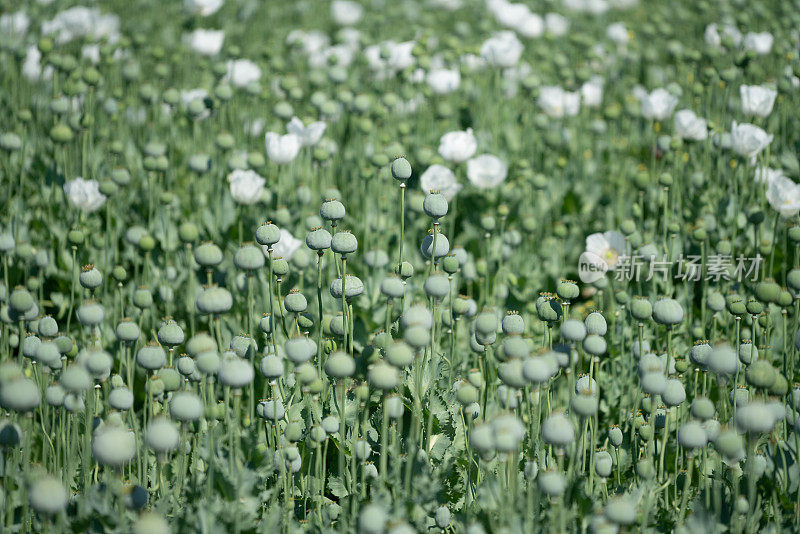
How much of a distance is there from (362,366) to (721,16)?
429 cm

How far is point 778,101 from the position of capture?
4121 millimetres

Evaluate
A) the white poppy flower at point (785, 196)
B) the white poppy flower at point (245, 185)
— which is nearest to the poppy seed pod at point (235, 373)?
the white poppy flower at point (245, 185)

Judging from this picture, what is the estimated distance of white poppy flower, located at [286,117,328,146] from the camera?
10.3 ft

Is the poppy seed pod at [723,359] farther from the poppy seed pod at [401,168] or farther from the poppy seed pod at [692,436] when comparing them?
the poppy seed pod at [401,168]

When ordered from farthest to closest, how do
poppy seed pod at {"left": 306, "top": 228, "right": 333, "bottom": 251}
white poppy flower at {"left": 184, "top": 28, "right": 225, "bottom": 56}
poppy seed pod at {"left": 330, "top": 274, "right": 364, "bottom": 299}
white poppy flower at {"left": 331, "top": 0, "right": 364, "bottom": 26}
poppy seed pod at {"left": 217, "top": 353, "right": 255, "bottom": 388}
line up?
1. white poppy flower at {"left": 331, "top": 0, "right": 364, "bottom": 26}
2. white poppy flower at {"left": 184, "top": 28, "right": 225, "bottom": 56}
3. poppy seed pod at {"left": 330, "top": 274, "right": 364, "bottom": 299}
4. poppy seed pod at {"left": 306, "top": 228, "right": 333, "bottom": 251}
5. poppy seed pod at {"left": 217, "top": 353, "right": 255, "bottom": 388}

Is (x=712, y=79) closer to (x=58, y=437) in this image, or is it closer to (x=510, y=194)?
(x=510, y=194)

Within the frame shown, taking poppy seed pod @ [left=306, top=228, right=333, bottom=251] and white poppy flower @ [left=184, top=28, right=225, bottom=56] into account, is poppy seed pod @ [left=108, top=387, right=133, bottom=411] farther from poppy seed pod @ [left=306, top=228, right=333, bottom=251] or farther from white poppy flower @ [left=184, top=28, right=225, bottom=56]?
white poppy flower @ [left=184, top=28, right=225, bottom=56]

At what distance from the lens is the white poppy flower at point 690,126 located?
3.32 meters

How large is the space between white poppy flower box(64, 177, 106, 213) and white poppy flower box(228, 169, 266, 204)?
1.60ft

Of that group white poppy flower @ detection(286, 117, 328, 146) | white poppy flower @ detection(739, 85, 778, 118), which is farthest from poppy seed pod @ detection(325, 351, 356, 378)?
white poppy flower @ detection(739, 85, 778, 118)

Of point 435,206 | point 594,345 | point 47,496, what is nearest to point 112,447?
point 47,496

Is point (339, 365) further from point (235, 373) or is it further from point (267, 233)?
point (267, 233)

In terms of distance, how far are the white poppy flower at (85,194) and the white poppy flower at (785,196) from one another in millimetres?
2546

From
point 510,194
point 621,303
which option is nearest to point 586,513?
point 621,303
